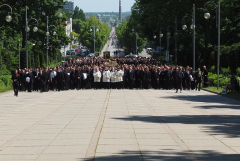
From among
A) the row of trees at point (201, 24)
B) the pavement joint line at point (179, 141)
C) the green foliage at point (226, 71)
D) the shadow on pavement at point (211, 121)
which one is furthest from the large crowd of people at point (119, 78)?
the pavement joint line at point (179, 141)

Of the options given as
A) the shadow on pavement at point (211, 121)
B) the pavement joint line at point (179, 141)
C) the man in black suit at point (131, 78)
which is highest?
the man in black suit at point (131, 78)

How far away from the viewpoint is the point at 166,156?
1049cm

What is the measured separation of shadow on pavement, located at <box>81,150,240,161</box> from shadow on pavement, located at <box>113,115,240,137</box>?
10.6 feet

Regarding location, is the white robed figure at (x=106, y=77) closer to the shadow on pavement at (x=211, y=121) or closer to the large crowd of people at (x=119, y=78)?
the large crowd of people at (x=119, y=78)

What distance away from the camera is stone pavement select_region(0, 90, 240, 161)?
10.8m

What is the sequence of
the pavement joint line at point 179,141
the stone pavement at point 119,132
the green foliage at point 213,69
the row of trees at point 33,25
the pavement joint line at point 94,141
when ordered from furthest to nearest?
the row of trees at point 33,25, the green foliage at point 213,69, the stone pavement at point 119,132, the pavement joint line at point 94,141, the pavement joint line at point 179,141

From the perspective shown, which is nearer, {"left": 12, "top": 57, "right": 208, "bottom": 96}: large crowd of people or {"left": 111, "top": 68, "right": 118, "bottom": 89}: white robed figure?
{"left": 12, "top": 57, "right": 208, "bottom": 96}: large crowd of people

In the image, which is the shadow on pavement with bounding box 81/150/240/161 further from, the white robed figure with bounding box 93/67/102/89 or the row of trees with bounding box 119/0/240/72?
the row of trees with bounding box 119/0/240/72

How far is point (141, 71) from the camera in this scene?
127 feet

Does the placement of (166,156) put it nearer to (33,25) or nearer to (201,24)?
(201,24)

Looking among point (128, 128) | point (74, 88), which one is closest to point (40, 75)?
point (74, 88)

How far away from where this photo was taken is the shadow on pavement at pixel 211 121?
14.7 metres

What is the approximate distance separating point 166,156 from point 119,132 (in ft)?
13.2

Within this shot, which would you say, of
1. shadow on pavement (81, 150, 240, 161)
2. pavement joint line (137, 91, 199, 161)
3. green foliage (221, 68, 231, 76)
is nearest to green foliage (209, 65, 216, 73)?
green foliage (221, 68, 231, 76)
